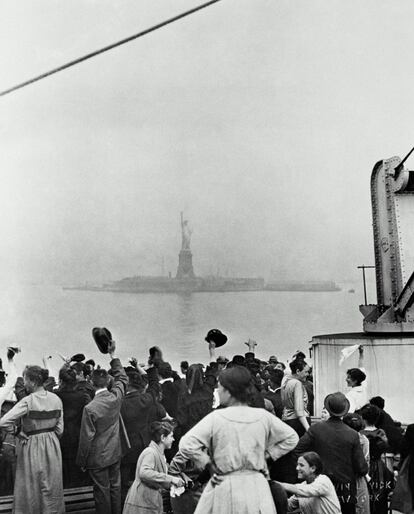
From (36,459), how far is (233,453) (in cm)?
235

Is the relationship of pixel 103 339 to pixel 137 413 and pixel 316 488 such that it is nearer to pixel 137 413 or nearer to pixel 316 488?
pixel 137 413

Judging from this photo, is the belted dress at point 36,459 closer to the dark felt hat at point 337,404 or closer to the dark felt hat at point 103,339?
the dark felt hat at point 103,339

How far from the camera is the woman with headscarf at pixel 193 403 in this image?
5.67 m

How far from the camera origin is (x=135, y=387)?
18.4 feet

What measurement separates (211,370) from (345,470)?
280 centimetres

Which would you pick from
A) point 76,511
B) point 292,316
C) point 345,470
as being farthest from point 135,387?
point 292,316

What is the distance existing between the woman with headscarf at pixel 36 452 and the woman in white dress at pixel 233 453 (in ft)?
6.91

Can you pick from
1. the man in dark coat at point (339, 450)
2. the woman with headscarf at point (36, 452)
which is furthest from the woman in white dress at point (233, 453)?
the woman with headscarf at point (36, 452)

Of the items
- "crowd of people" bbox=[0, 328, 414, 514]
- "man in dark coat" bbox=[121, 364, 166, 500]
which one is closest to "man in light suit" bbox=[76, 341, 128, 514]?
"crowd of people" bbox=[0, 328, 414, 514]

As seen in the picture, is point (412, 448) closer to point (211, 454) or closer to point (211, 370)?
point (211, 454)

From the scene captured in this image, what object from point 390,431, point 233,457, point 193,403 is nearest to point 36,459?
point 193,403

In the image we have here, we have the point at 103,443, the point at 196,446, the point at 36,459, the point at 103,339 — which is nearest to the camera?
the point at 196,446

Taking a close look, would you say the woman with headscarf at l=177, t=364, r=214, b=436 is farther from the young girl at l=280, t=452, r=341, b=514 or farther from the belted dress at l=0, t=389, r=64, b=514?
the young girl at l=280, t=452, r=341, b=514

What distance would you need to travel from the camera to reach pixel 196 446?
9.68 ft
